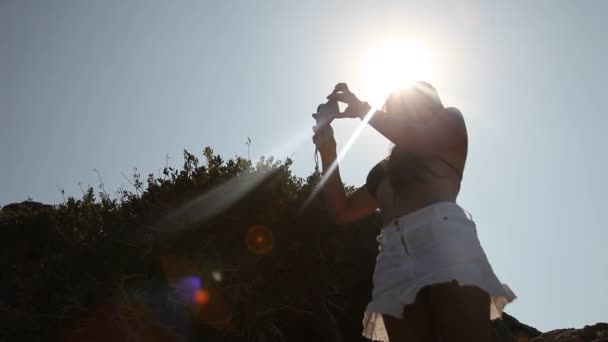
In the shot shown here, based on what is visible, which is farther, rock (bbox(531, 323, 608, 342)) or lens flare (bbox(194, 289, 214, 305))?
lens flare (bbox(194, 289, 214, 305))

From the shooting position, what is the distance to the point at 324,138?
2605 mm

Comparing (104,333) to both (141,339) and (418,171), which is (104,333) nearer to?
(141,339)

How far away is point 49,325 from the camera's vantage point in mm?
7516

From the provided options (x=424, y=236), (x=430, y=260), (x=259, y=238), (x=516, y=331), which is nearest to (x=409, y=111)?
(x=424, y=236)

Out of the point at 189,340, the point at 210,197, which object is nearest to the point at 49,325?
the point at 189,340

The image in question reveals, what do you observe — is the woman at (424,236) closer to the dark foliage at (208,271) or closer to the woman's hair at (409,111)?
the woman's hair at (409,111)

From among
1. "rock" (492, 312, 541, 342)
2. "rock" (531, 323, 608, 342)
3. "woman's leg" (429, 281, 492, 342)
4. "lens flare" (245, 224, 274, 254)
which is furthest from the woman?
"rock" (492, 312, 541, 342)

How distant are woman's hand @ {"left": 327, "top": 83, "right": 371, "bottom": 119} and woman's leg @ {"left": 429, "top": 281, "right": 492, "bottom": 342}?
889 mm

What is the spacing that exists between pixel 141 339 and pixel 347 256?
11.5ft

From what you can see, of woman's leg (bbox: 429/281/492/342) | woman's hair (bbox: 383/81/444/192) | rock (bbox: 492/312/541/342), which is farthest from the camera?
rock (bbox: 492/312/541/342)

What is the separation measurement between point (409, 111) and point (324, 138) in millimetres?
510

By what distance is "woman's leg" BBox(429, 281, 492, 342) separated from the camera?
1676mm

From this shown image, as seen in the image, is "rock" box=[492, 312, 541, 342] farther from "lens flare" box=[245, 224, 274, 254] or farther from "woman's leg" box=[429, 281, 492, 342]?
"woman's leg" box=[429, 281, 492, 342]

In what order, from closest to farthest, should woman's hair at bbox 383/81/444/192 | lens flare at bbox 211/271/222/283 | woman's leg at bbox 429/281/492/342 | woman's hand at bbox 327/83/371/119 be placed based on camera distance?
woman's leg at bbox 429/281/492/342 → woman's hair at bbox 383/81/444/192 → woman's hand at bbox 327/83/371/119 → lens flare at bbox 211/271/222/283
